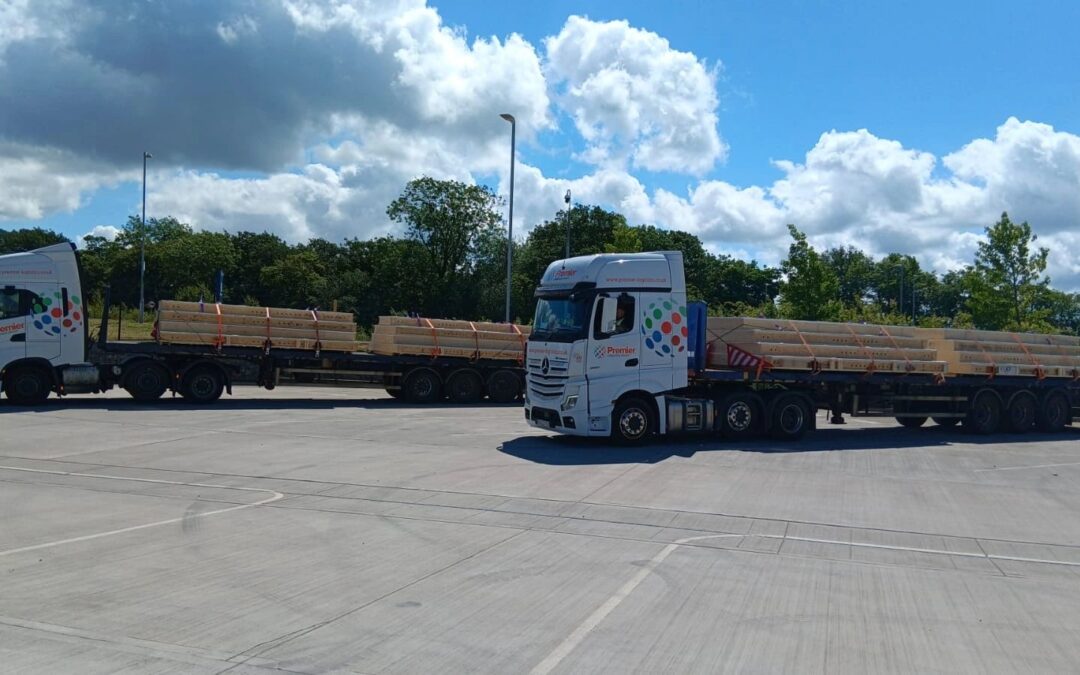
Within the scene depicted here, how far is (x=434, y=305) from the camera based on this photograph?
5431cm

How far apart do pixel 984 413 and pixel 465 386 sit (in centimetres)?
1363

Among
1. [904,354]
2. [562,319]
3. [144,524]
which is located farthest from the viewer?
[904,354]

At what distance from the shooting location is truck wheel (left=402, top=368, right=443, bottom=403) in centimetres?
2536

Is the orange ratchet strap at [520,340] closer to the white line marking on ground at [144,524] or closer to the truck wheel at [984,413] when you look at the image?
the truck wheel at [984,413]

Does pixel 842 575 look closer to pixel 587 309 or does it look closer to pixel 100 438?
pixel 587 309

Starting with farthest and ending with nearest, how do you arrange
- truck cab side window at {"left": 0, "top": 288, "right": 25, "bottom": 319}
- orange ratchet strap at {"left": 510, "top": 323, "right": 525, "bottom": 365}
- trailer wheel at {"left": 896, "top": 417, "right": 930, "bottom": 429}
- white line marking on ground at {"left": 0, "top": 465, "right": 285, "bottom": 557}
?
1. orange ratchet strap at {"left": 510, "top": 323, "right": 525, "bottom": 365}
2. trailer wheel at {"left": 896, "top": 417, "right": 930, "bottom": 429}
3. truck cab side window at {"left": 0, "top": 288, "right": 25, "bottom": 319}
4. white line marking on ground at {"left": 0, "top": 465, "right": 285, "bottom": 557}

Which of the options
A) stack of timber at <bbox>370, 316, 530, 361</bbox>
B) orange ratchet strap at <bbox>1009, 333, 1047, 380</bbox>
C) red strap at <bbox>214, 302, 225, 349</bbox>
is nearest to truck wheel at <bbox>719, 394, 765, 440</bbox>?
orange ratchet strap at <bbox>1009, 333, 1047, 380</bbox>

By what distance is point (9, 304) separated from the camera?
805 inches

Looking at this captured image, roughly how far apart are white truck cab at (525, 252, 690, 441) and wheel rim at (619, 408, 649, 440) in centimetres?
2

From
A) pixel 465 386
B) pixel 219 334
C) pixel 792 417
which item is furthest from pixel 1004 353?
pixel 219 334

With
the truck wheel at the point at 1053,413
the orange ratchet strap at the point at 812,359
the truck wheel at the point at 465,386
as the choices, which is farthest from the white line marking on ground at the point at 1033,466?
the truck wheel at the point at 465,386

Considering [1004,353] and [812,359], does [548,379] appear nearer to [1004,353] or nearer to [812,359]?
[812,359]

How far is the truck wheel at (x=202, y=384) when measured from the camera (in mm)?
22570

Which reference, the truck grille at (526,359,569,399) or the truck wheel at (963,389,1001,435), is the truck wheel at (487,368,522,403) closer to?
the truck grille at (526,359,569,399)
